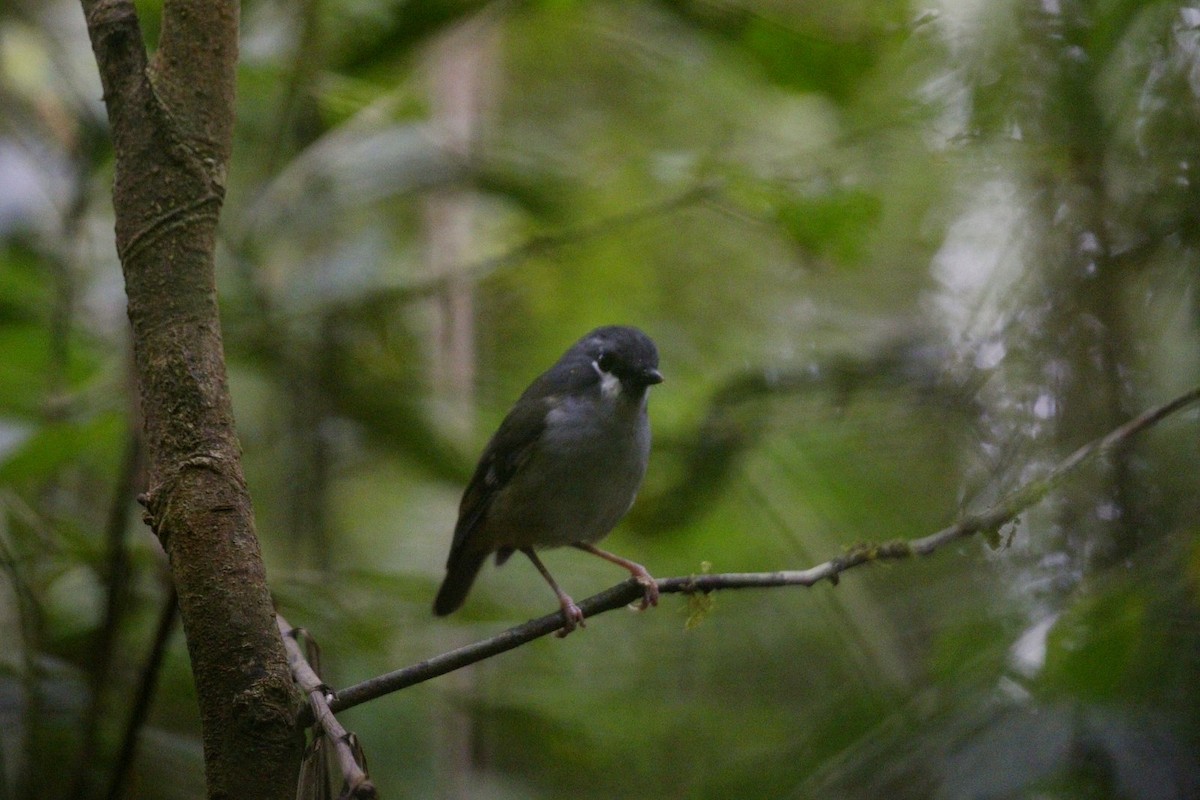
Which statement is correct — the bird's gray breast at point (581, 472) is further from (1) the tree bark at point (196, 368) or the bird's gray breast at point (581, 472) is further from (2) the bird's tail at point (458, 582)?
(1) the tree bark at point (196, 368)

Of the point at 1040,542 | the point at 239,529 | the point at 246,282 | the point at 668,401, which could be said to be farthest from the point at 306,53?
the point at 1040,542

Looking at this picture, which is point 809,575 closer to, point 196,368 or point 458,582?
point 196,368

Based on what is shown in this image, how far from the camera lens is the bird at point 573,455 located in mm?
3518

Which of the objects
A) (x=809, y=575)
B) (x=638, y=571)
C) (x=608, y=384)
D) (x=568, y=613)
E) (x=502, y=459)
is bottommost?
(x=638, y=571)

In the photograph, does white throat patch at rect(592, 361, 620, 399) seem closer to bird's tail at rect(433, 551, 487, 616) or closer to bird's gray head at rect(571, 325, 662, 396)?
bird's gray head at rect(571, 325, 662, 396)

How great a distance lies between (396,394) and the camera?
5.32 meters

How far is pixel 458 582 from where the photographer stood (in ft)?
13.5

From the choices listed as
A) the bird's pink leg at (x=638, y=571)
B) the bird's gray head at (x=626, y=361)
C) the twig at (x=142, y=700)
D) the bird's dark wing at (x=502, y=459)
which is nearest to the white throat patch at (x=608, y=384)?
the bird's gray head at (x=626, y=361)

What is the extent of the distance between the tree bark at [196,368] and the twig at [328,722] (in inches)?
2.1

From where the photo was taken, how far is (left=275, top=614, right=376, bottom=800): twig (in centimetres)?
137

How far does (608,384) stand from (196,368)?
6.00 ft

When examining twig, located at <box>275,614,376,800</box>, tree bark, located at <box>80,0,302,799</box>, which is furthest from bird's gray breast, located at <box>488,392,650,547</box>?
tree bark, located at <box>80,0,302,799</box>

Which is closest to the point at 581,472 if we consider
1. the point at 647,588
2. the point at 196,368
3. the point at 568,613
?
the point at 568,613

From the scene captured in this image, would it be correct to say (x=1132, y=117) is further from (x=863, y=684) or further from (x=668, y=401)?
(x=668, y=401)
